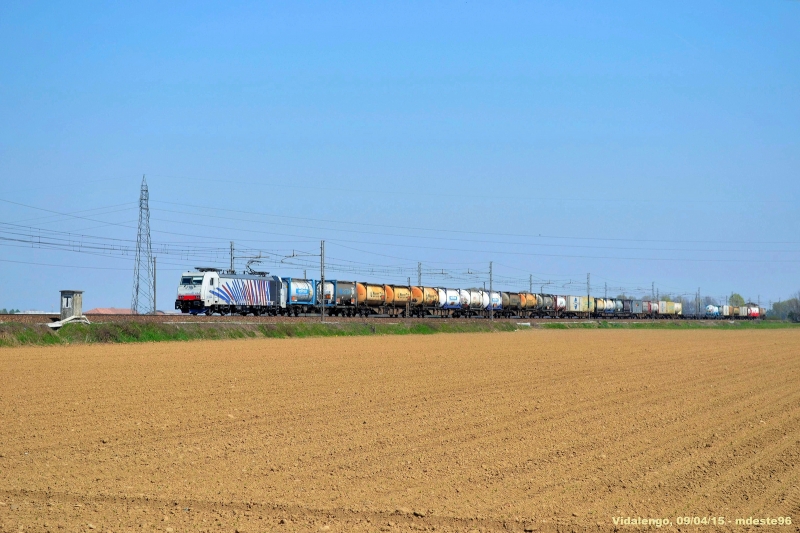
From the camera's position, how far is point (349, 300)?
68.6 m

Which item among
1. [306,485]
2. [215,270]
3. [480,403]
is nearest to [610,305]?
[215,270]

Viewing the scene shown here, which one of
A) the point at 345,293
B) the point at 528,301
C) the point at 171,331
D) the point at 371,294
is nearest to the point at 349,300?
the point at 345,293

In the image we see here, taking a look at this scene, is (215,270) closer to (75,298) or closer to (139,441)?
(75,298)

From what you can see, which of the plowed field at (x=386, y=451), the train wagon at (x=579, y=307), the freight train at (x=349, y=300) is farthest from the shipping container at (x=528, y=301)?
the plowed field at (x=386, y=451)

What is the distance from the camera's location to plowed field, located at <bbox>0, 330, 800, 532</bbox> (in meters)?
8.97

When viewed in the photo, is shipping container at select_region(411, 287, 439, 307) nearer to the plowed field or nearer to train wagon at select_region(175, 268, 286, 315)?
train wagon at select_region(175, 268, 286, 315)

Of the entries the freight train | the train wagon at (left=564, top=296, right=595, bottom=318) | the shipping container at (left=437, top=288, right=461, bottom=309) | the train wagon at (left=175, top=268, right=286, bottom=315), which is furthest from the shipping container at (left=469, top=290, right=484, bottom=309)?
the train wagon at (left=175, top=268, right=286, bottom=315)

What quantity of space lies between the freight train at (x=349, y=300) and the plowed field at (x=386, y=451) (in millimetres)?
31300

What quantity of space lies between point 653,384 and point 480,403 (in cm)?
696

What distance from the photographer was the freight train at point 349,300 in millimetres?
55312

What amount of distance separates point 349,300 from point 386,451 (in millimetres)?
56684

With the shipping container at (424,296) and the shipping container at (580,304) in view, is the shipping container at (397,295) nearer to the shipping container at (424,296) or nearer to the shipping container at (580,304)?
the shipping container at (424,296)

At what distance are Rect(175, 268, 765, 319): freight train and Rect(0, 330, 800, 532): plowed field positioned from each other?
31.3 metres

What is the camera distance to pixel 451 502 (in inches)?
368
